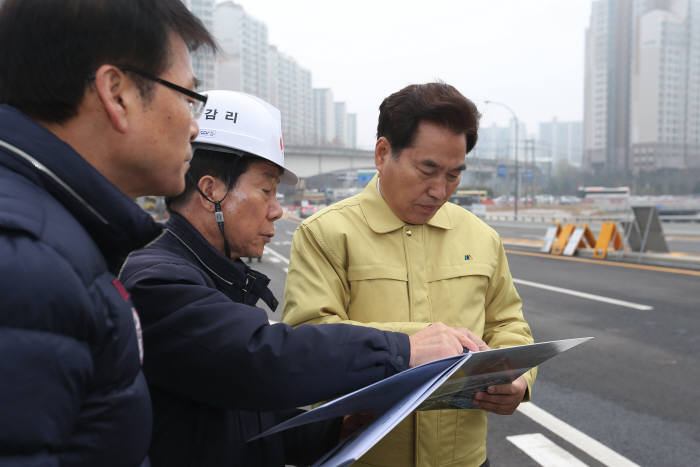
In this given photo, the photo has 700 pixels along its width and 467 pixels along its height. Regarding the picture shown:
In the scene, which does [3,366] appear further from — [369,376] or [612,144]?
[612,144]

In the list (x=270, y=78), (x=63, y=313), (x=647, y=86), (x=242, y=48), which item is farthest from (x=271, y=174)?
(x=270, y=78)

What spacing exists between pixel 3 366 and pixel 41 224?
0.63ft

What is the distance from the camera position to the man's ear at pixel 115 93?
944 mm

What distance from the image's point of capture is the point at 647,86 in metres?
88.3

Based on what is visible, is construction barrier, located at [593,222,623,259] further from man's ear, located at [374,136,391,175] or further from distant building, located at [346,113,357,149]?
distant building, located at [346,113,357,149]

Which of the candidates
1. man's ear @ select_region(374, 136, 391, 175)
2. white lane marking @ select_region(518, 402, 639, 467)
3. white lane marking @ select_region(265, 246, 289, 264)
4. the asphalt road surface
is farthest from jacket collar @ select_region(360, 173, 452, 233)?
white lane marking @ select_region(265, 246, 289, 264)

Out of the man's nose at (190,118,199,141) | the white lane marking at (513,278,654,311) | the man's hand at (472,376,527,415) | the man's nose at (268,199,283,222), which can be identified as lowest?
the white lane marking at (513,278,654,311)

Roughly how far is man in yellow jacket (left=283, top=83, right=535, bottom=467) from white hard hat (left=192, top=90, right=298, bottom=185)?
1.07 feet

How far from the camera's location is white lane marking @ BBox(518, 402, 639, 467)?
3670mm

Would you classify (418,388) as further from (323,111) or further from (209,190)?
(323,111)

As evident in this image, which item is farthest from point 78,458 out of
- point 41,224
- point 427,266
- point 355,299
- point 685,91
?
point 685,91

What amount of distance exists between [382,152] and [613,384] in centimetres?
414

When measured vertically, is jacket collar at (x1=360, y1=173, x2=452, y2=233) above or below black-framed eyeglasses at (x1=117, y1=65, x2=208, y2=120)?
below

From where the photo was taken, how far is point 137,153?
102cm
